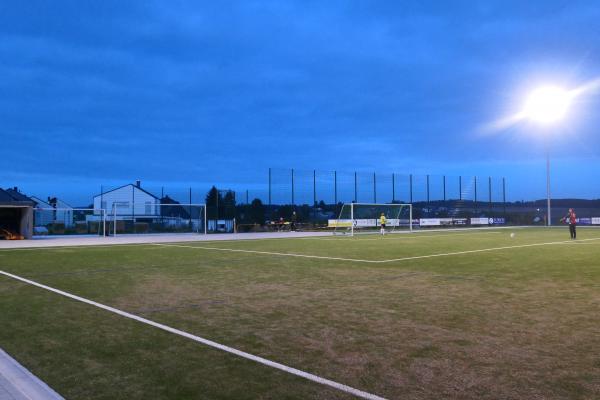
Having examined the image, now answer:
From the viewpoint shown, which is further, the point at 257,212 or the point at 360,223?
the point at 257,212

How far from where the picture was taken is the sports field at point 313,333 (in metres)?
4.15

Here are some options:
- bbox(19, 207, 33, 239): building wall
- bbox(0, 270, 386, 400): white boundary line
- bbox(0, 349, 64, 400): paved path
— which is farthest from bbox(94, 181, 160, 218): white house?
bbox(0, 349, 64, 400): paved path

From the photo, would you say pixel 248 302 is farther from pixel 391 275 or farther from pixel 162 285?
pixel 391 275

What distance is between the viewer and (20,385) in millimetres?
4168

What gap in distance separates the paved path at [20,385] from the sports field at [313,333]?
0.36 feet

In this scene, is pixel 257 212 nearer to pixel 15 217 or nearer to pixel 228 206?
pixel 228 206

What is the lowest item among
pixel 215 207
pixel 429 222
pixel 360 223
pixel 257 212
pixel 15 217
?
pixel 429 222

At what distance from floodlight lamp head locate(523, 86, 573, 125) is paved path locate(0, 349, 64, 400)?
1557 inches

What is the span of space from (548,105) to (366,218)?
54.9 ft

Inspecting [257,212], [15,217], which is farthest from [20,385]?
[257,212]

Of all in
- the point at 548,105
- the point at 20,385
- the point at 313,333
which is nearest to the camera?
the point at 20,385

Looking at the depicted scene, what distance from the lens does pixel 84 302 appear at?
26.1 ft

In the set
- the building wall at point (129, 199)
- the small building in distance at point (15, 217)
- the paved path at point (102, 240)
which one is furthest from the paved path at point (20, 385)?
the building wall at point (129, 199)

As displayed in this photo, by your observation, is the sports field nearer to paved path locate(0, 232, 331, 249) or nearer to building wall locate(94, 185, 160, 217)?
paved path locate(0, 232, 331, 249)
